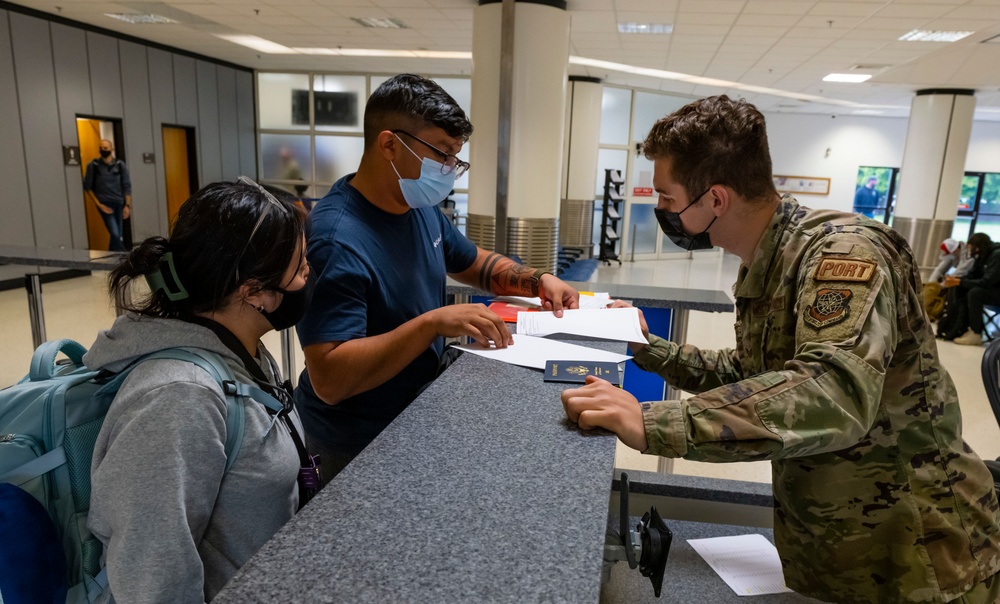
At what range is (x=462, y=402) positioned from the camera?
0.99 meters

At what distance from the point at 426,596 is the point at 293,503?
1.99 ft

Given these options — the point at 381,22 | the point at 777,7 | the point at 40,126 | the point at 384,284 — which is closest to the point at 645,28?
the point at 777,7

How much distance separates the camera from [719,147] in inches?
44.9

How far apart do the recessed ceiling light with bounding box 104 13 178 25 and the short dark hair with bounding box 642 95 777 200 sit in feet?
27.9

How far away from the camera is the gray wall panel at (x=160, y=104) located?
9641 mm

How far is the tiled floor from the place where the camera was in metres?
3.52

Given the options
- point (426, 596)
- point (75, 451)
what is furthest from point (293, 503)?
Result: point (426, 596)

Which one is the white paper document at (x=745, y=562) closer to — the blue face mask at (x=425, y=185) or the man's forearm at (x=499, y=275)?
the man's forearm at (x=499, y=275)

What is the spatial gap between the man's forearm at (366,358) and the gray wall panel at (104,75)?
937 cm

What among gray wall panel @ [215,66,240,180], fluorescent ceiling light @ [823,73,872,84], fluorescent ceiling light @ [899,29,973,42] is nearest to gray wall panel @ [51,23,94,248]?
gray wall panel @ [215,66,240,180]

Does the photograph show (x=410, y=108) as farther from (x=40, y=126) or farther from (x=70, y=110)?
(x=70, y=110)

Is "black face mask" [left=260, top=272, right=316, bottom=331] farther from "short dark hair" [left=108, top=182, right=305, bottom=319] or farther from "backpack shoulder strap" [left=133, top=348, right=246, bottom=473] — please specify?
"backpack shoulder strap" [left=133, top=348, right=246, bottom=473]

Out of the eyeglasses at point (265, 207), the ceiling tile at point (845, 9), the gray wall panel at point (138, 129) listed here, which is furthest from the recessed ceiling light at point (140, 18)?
the eyeglasses at point (265, 207)

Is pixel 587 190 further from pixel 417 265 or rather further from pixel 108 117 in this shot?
pixel 417 265
